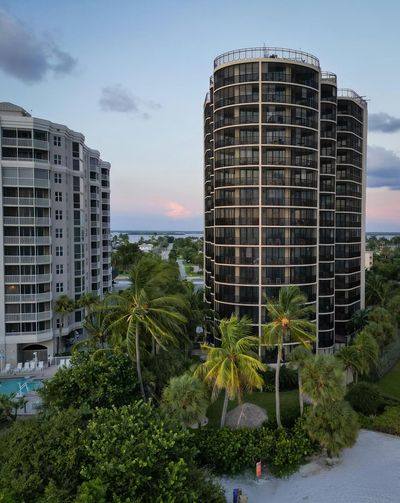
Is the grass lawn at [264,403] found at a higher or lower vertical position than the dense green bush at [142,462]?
lower

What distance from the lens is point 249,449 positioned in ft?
80.7

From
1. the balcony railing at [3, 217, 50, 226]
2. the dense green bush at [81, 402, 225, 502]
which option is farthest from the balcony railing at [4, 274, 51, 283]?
the dense green bush at [81, 402, 225, 502]

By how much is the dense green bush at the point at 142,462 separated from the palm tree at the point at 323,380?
855 cm

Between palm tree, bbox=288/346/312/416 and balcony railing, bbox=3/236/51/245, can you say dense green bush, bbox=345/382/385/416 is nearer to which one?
palm tree, bbox=288/346/312/416

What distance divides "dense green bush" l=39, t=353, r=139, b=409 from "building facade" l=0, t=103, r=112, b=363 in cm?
→ 2177

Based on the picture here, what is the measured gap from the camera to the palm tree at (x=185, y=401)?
76.5ft

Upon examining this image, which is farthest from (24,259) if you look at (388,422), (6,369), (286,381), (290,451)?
(388,422)

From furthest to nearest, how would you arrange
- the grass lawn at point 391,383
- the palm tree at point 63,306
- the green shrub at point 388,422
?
the palm tree at point 63,306, the grass lawn at point 391,383, the green shrub at point 388,422

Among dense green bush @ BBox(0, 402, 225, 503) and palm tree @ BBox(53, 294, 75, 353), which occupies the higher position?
palm tree @ BBox(53, 294, 75, 353)

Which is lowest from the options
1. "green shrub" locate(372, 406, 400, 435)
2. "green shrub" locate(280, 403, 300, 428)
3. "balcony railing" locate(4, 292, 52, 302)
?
"green shrub" locate(372, 406, 400, 435)

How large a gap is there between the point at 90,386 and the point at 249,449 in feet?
35.9

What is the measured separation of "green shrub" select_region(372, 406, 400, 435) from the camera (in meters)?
29.5

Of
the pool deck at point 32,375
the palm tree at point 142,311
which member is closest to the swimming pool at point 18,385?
the pool deck at point 32,375

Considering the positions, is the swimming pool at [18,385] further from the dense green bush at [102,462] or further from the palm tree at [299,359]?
the palm tree at [299,359]
